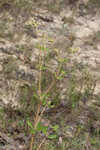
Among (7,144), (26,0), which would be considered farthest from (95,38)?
(7,144)

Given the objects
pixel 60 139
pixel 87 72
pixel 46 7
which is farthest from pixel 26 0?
pixel 60 139

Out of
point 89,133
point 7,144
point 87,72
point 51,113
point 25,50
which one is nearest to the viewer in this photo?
point 7,144

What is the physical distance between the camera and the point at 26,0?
12.6ft

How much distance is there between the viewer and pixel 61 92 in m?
2.74

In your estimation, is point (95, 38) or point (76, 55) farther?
point (95, 38)

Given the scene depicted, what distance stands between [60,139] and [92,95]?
0.83 m

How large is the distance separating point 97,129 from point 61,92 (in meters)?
0.71

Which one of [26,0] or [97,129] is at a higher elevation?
[26,0]

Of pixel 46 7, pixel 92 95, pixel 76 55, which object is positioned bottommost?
pixel 92 95

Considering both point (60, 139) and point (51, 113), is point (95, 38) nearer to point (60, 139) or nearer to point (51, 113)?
point (51, 113)

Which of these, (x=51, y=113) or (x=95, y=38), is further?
(x=95, y=38)

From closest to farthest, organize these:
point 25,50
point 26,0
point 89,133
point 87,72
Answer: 1. point 89,133
2. point 87,72
3. point 25,50
4. point 26,0

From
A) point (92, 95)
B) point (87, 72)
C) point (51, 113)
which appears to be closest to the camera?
point (51, 113)

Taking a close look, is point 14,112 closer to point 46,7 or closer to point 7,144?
point 7,144
